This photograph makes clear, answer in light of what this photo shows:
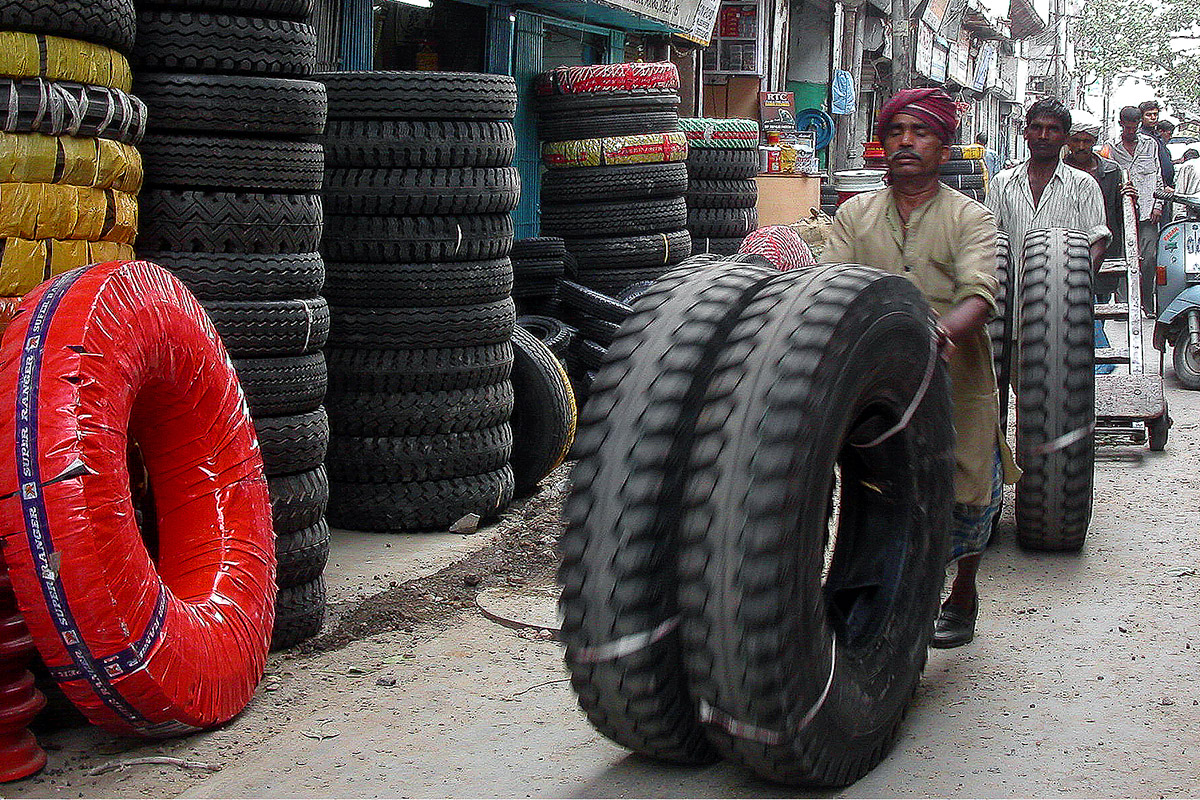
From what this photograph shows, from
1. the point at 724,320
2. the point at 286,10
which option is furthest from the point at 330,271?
the point at 724,320

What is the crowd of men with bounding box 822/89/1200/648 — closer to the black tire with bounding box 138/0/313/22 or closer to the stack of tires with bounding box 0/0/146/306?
the black tire with bounding box 138/0/313/22

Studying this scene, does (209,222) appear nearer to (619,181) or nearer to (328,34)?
(328,34)

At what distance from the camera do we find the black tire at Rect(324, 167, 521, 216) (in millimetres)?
6113

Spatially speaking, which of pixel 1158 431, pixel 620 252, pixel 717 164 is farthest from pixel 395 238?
pixel 1158 431

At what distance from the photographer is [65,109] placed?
12.5 ft

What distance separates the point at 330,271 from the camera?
20.5 feet

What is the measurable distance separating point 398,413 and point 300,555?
1624mm

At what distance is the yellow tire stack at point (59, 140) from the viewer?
3.70 m

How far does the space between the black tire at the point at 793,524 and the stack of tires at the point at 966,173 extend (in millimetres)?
14857

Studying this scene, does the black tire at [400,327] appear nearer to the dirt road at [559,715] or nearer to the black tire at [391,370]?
the black tire at [391,370]

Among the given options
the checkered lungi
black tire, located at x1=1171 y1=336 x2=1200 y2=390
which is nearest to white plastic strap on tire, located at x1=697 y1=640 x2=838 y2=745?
the checkered lungi

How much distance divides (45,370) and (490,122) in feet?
11.1

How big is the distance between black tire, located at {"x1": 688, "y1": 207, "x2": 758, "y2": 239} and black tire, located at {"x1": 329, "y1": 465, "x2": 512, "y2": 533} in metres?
4.83

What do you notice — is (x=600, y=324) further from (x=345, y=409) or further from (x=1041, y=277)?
(x=1041, y=277)
